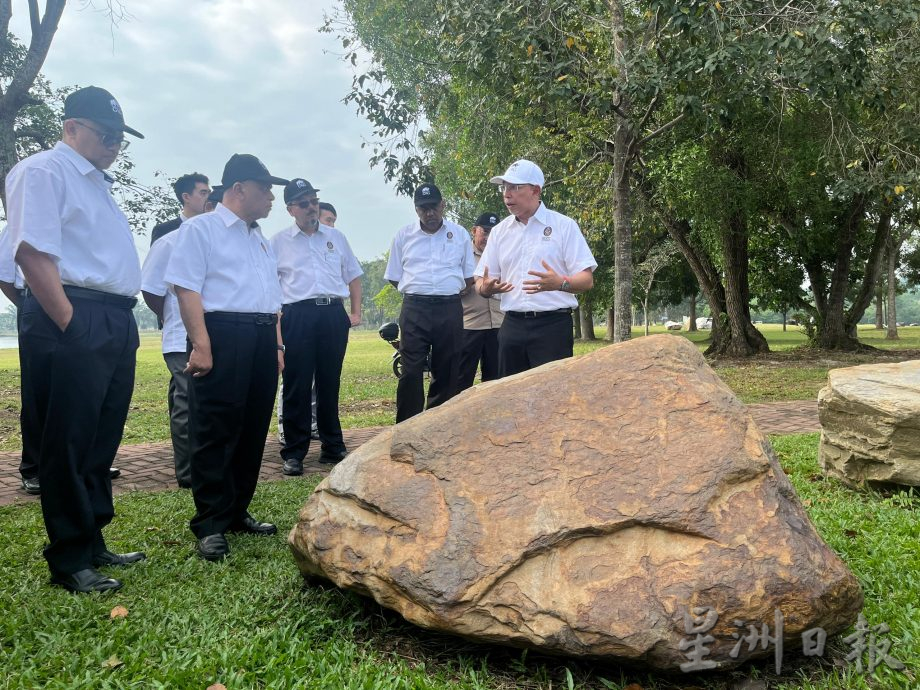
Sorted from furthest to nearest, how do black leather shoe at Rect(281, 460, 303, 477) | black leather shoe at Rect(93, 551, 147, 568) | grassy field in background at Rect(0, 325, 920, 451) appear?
grassy field in background at Rect(0, 325, 920, 451) → black leather shoe at Rect(281, 460, 303, 477) → black leather shoe at Rect(93, 551, 147, 568)

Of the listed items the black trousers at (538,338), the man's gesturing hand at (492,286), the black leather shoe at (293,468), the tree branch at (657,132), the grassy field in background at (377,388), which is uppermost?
the tree branch at (657,132)

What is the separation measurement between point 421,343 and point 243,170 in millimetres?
2519

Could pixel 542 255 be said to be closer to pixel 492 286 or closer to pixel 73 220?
pixel 492 286

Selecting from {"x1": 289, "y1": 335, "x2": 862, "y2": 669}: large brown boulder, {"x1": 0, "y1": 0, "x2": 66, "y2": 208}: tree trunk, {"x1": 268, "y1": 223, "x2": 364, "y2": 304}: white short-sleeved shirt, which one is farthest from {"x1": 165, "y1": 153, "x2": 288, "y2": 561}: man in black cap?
{"x1": 0, "y1": 0, "x2": 66, "y2": 208}: tree trunk

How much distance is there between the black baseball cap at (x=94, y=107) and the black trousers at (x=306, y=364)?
2.78 metres

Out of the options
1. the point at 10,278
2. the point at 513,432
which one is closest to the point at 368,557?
the point at 513,432

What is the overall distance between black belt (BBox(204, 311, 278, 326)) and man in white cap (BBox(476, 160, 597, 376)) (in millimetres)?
1518

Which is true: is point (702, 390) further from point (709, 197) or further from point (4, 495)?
point (709, 197)

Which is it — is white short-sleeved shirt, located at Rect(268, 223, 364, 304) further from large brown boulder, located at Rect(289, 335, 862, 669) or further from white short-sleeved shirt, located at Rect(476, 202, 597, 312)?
large brown boulder, located at Rect(289, 335, 862, 669)

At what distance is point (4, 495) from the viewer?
5359 mm

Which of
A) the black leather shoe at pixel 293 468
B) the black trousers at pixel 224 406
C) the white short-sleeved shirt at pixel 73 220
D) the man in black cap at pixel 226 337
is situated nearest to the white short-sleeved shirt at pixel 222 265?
the man in black cap at pixel 226 337

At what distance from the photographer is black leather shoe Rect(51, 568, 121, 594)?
3289 mm

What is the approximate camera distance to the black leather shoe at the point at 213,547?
374cm

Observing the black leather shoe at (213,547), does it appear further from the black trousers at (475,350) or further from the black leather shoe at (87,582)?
the black trousers at (475,350)
